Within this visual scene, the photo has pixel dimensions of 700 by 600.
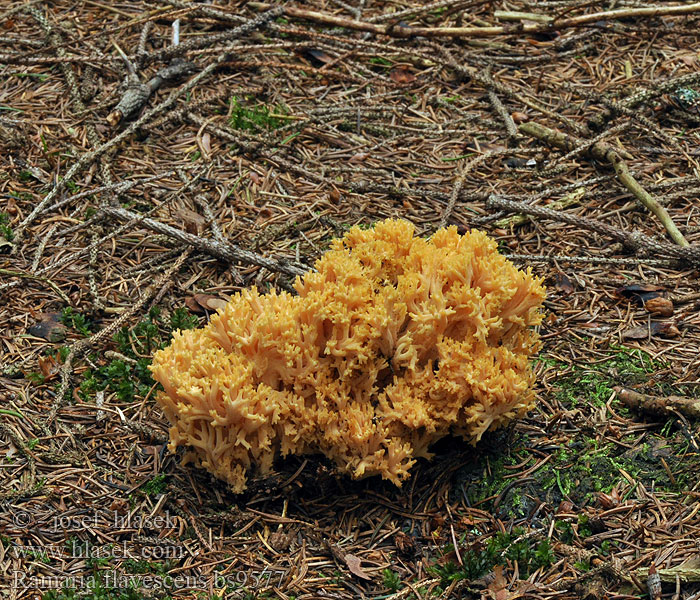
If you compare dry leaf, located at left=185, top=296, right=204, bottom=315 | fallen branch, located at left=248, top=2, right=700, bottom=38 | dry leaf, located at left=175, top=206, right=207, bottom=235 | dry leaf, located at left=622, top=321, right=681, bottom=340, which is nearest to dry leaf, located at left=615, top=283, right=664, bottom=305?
dry leaf, located at left=622, top=321, right=681, bottom=340

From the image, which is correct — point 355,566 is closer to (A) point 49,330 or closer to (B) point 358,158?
(A) point 49,330

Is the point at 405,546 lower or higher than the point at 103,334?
lower

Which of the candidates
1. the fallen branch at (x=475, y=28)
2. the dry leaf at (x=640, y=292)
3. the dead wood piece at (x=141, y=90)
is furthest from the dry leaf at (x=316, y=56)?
the dry leaf at (x=640, y=292)

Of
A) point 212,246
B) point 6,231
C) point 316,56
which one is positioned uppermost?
point 316,56

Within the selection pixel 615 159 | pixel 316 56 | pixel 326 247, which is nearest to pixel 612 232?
pixel 615 159

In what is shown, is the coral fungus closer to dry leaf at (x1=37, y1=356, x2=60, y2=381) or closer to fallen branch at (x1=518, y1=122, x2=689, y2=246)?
dry leaf at (x1=37, y1=356, x2=60, y2=381)
